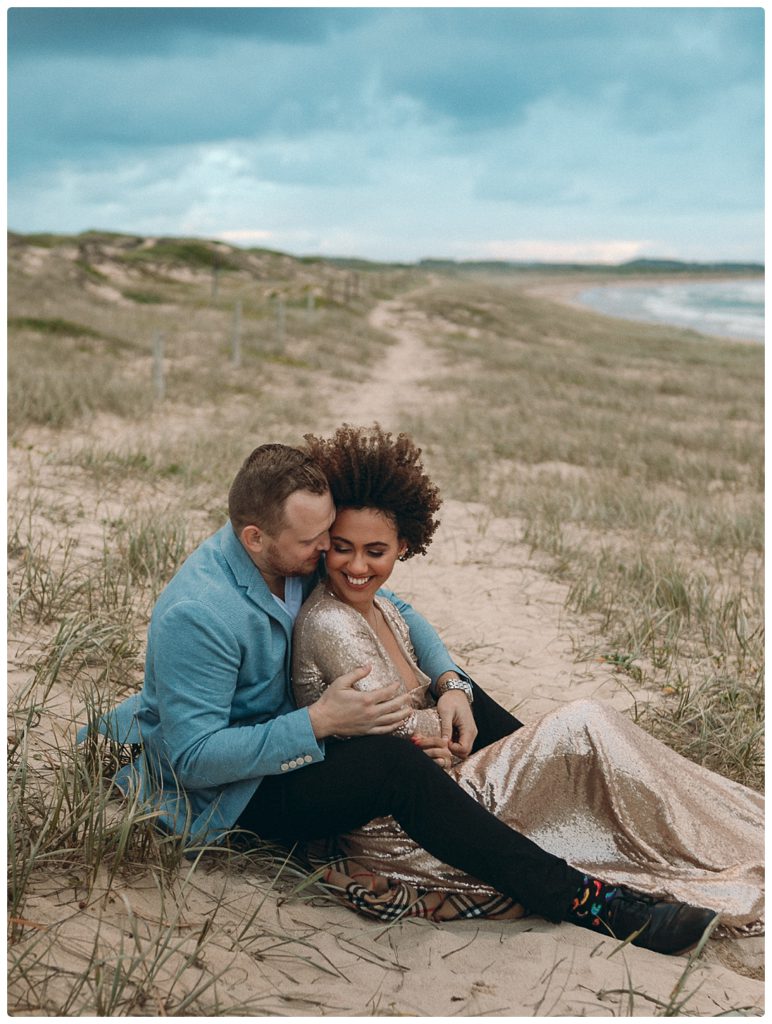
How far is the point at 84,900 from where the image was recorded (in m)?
2.26

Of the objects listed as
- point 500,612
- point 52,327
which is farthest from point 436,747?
point 52,327

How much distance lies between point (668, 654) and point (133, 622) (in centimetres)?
254

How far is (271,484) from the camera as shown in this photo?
2426 mm

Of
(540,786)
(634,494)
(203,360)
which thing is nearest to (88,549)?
(540,786)

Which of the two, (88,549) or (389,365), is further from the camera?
(389,365)

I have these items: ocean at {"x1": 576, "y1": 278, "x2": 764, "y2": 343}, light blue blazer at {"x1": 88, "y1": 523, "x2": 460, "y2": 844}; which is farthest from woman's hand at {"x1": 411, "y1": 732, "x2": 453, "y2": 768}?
ocean at {"x1": 576, "y1": 278, "x2": 764, "y2": 343}

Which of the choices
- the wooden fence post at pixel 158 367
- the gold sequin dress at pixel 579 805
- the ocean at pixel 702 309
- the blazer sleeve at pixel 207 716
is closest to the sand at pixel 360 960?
the gold sequin dress at pixel 579 805

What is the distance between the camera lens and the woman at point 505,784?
2578mm

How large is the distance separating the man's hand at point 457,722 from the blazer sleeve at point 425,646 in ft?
0.45

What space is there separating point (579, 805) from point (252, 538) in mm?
1264

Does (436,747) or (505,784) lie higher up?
(436,747)

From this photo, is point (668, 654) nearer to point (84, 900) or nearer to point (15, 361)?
point (84, 900)

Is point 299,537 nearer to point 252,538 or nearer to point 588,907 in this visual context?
point 252,538

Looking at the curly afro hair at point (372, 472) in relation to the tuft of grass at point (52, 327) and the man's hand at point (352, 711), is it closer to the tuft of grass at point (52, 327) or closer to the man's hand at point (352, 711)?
the man's hand at point (352, 711)
